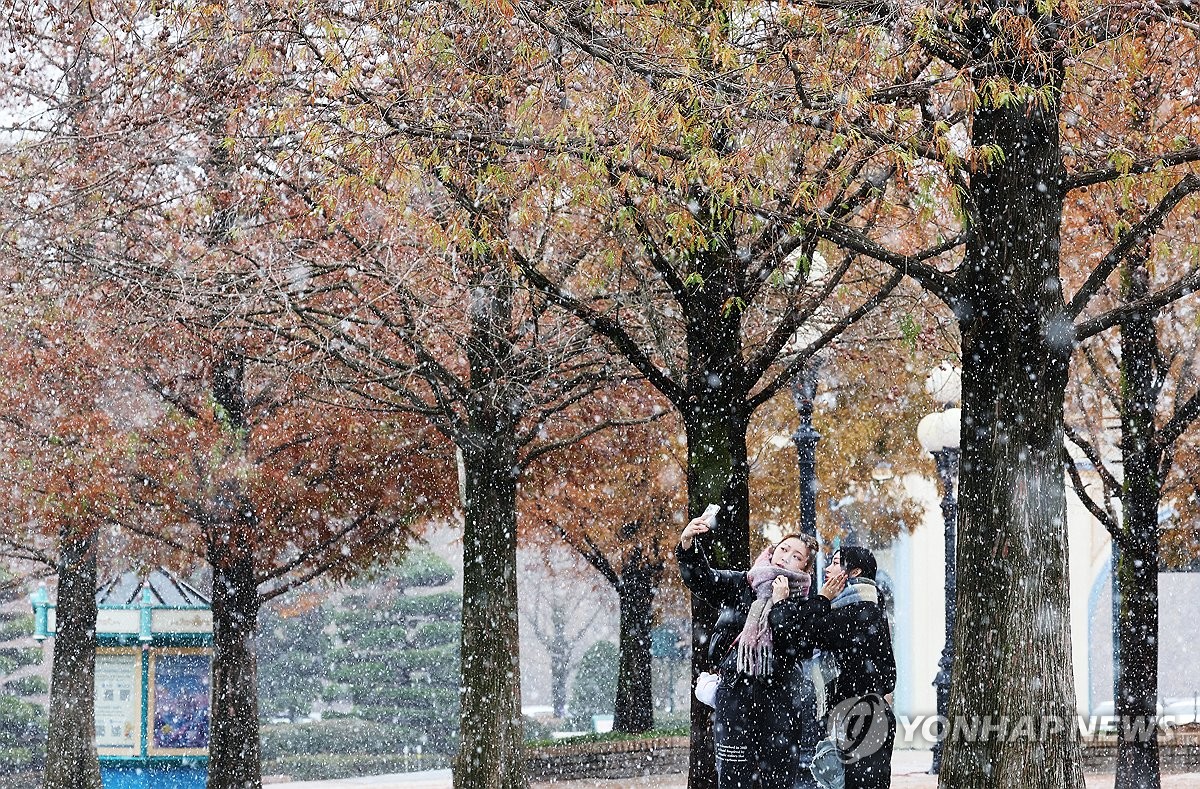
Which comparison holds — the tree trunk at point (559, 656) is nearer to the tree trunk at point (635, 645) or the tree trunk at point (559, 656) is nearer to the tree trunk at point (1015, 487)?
the tree trunk at point (635, 645)

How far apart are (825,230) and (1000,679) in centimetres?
290

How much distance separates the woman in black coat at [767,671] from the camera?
6910 mm

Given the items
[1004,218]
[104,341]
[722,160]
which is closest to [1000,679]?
[1004,218]

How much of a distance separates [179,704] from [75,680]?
152cm

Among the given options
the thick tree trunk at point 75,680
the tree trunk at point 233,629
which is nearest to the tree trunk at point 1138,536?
the tree trunk at point 233,629

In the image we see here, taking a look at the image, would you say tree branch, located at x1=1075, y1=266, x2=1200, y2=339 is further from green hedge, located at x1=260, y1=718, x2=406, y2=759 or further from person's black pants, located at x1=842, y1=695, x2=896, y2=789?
green hedge, located at x1=260, y1=718, x2=406, y2=759

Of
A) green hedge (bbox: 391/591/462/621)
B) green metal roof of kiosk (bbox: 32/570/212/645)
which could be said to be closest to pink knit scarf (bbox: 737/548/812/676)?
green metal roof of kiosk (bbox: 32/570/212/645)

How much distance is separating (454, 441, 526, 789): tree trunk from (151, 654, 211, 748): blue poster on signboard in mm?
6418

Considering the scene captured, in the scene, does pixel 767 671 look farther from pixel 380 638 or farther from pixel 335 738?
pixel 380 638

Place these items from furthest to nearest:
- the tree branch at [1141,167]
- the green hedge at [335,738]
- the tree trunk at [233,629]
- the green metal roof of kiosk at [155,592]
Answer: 1. the green hedge at [335,738]
2. the green metal roof of kiosk at [155,592]
3. the tree trunk at [233,629]
4. the tree branch at [1141,167]

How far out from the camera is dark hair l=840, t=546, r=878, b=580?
7578mm

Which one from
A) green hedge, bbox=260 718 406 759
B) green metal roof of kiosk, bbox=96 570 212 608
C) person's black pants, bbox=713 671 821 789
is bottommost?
green hedge, bbox=260 718 406 759

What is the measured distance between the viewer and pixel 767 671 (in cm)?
692

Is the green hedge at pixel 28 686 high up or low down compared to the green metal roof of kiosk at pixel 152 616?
down
